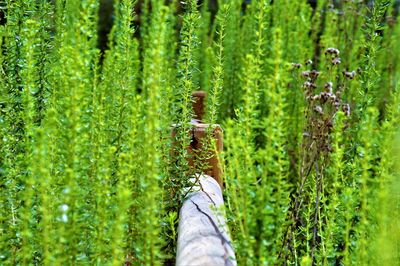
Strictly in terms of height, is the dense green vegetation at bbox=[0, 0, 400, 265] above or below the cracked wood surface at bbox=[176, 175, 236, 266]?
above

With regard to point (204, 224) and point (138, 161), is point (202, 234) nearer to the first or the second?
point (204, 224)

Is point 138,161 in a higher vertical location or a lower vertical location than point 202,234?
higher

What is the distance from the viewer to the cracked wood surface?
2066mm

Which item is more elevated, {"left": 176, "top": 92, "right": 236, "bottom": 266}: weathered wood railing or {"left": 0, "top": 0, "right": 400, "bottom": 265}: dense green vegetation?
{"left": 0, "top": 0, "right": 400, "bottom": 265}: dense green vegetation

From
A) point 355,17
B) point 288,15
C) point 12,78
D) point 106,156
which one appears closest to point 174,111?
point 12,78

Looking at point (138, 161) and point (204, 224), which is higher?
point (138, 161)

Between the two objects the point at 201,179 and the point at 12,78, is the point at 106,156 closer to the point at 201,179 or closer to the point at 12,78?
the point at 12,78

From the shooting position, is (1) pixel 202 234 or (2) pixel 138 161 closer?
(1) pixel 202 234

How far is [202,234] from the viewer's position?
7.53 ft

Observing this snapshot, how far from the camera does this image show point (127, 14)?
8.71ft

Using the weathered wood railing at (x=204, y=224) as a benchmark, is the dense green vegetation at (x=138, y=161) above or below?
above

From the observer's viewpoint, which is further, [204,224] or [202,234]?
[204,224]

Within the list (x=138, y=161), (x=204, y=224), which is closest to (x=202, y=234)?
(x=204, y=224)

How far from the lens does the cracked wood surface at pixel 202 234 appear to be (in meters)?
2.07
